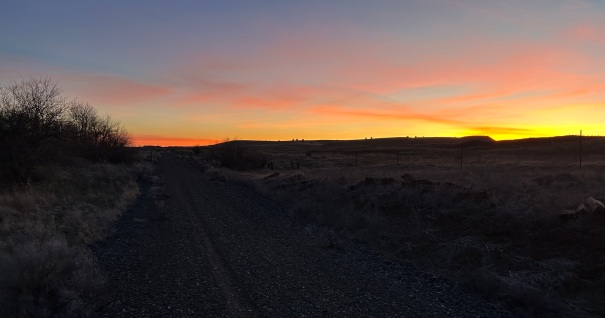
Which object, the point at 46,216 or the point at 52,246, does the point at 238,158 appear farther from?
the point at 52,246

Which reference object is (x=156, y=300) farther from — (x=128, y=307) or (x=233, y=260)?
(x=233, y=260)

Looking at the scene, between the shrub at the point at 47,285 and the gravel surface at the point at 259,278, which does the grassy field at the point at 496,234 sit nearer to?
the gravel surface at the point at 259,278

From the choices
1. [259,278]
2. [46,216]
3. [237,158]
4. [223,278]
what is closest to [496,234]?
[259,278]

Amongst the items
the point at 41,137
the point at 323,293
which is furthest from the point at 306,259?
the point at 41,137

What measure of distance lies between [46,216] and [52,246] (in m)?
9.29

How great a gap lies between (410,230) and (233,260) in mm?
5451

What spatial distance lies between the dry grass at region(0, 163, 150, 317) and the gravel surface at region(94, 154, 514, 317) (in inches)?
20.1

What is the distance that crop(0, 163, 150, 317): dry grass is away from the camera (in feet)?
21.2

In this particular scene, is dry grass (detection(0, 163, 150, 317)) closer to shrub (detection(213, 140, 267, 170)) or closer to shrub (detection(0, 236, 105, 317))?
shrub (detection(0, 236, 105, 317))

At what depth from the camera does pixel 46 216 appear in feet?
52.9

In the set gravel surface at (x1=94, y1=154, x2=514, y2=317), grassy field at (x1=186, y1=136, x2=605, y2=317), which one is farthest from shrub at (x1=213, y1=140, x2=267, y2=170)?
gravel surface at (x1=94, y1=154, x2=514, y2=317)

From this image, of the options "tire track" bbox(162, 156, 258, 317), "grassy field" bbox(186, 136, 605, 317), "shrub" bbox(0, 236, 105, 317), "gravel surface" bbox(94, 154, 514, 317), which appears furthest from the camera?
"grassy field" bbox(186, 136, 605, 317)

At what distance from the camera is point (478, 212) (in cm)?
1241

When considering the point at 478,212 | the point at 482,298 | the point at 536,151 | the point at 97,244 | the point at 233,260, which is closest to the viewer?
the point at 482,298
